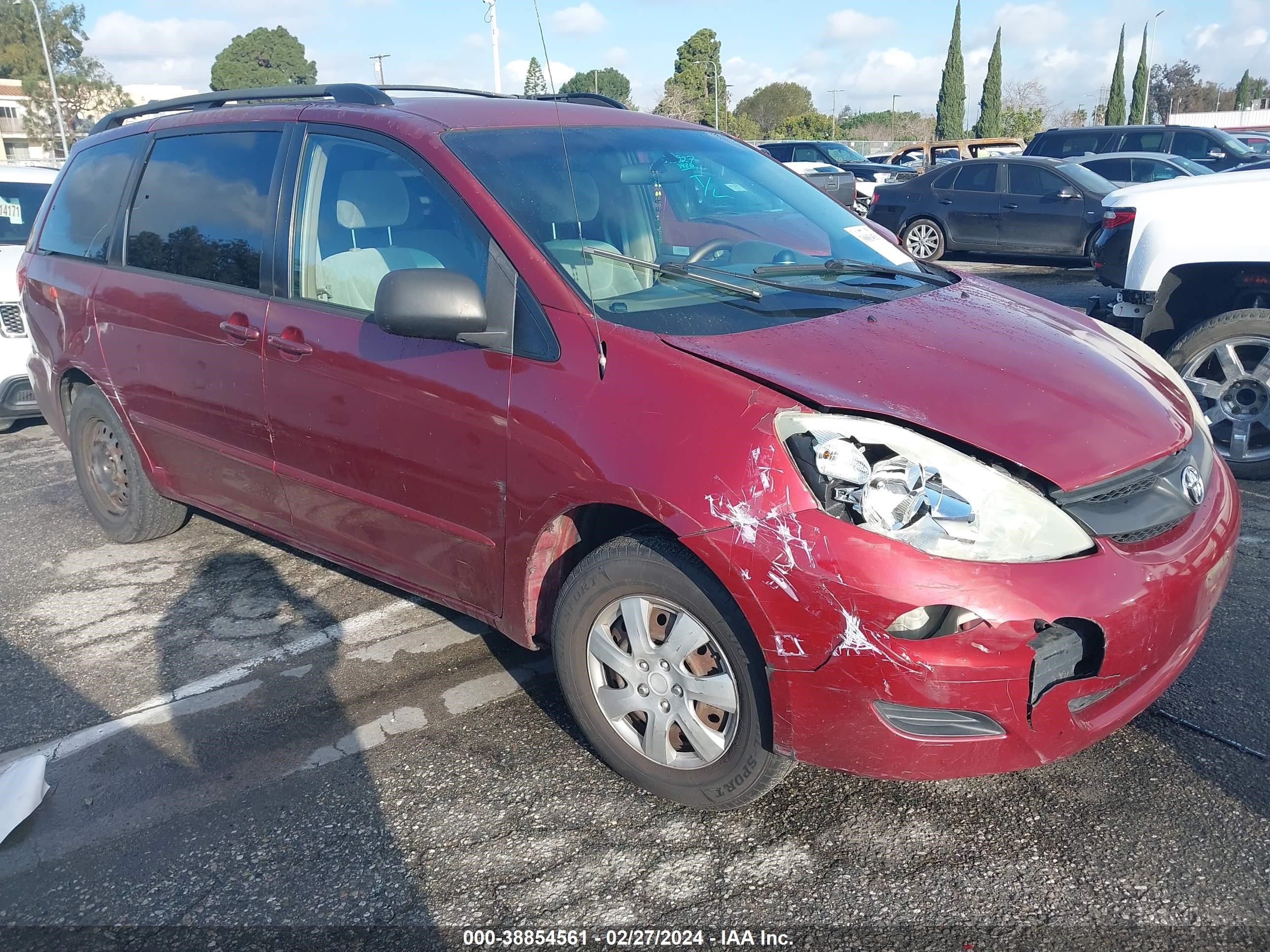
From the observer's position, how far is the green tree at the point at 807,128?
49000mm

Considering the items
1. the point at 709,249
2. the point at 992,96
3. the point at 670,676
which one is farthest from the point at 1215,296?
the point at 992,96

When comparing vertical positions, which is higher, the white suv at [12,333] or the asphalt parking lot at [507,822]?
the white suv at [12,333]

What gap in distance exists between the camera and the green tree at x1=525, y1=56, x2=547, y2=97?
331 cm

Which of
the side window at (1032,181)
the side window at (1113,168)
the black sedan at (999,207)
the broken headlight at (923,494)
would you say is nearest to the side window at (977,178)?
the black sedan at (999,207)

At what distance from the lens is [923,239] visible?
577 inches

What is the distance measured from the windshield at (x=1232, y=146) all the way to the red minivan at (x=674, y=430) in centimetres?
1668

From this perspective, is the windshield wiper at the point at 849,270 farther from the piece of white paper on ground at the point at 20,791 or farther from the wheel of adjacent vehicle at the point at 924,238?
the wheel of adjacent vehicle at the point at 924,238

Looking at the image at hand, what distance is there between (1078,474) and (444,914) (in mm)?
1806

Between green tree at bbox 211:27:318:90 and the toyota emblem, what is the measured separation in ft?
293

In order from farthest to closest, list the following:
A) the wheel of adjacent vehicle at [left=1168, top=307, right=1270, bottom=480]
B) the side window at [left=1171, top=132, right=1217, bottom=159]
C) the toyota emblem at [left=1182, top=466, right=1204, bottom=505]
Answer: the side window at [left=1171, top=132, right=1217, bottom=159]
the wheel of adjacent vehicle at [left=1168, top=307, right=1270, bottom=480]
the toyota emblem at [left=1182, top=466, right=1204, bottom=505]

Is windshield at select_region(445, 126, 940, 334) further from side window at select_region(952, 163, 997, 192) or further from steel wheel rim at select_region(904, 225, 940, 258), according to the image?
steel wheel rim at select_region(904, 225, 940, 258)

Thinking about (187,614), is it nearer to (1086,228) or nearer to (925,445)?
(925,445)

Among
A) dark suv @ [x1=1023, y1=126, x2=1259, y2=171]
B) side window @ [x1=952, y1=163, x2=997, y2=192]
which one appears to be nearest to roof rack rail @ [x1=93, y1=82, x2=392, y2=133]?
side window @ [x1=952, y1=163, x2=997, y2=192]

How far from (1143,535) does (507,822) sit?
5.80ft
